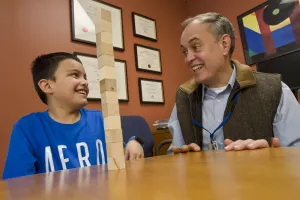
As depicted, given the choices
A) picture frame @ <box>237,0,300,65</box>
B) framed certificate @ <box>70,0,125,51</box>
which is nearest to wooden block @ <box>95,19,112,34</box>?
framed certificate @ <box>70,0,125,51</box>

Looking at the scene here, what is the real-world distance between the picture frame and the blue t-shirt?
203 centimetres

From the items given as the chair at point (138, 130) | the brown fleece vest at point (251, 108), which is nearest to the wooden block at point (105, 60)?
the brown fleece vest at point (251, 108)

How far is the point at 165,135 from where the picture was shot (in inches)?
97.7

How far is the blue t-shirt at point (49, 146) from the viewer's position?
36.5 inches

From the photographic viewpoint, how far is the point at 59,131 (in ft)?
3.71

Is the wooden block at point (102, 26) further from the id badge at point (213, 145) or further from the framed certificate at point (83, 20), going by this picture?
the framed certificate at point (83, 20)

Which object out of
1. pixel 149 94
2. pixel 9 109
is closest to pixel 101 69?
pixel 9 109

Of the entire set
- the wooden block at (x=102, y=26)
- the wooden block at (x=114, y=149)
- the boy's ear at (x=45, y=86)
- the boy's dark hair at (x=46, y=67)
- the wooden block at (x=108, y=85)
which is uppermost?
the boy's dark hair at (x=46, y=67)

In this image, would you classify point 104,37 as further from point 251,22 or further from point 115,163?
point 251,22

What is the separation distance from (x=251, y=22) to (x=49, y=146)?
2.63 meters

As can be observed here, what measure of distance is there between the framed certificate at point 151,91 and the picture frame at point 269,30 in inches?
41.7

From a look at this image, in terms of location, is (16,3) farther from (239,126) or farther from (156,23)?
(239,126)

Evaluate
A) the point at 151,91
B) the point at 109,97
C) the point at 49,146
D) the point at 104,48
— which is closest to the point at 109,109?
the point at 109,97

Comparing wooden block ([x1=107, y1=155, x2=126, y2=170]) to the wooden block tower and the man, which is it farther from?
the man
